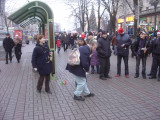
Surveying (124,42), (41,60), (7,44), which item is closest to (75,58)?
(41,60)

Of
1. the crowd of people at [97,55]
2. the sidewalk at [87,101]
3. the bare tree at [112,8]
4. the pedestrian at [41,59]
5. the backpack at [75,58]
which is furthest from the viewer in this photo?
the bare tree at [112,8]

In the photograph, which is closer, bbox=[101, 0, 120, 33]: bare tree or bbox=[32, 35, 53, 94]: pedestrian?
bbox=[32, 35, 53, 94]: pedestrian

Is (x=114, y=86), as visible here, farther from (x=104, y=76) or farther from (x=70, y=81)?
(x=70, y=81)

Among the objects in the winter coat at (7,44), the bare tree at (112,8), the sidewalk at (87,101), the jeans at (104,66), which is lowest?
the sidewalk at (87,101)

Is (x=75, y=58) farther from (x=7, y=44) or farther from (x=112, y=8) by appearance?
(x=112, y=8)

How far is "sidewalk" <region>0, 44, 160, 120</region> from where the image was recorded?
14.4ft

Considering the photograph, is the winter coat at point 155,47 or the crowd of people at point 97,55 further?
the winter coat at point 155,47

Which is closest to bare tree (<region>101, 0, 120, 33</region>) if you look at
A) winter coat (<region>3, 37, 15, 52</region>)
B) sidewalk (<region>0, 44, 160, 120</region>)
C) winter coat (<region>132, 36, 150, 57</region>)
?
winter coat (<region>3, 37, 15, 52</region>)

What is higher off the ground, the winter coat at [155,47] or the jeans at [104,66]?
the winter coat at [155,47]

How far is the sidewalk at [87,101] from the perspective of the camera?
438 cm

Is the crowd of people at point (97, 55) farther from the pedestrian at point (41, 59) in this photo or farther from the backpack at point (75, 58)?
the backpack at point (75, 58)

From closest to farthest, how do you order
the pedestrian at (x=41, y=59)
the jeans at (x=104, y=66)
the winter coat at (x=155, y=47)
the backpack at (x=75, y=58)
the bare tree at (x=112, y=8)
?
the backpack at (x=75, y=58) → the pedestrian at (x=41, y=59) → the winter coat at (x=155, y=47) → the jeans at (x=104, y=66) → the bare tree at (x=112, y=8)

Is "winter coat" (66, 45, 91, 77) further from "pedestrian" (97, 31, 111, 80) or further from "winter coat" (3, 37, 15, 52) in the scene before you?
"winter coat" (3, 37, 15, 52)

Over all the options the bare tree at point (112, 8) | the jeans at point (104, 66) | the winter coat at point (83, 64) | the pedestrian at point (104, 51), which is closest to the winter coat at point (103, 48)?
the pedestrian at point (104, 51)
